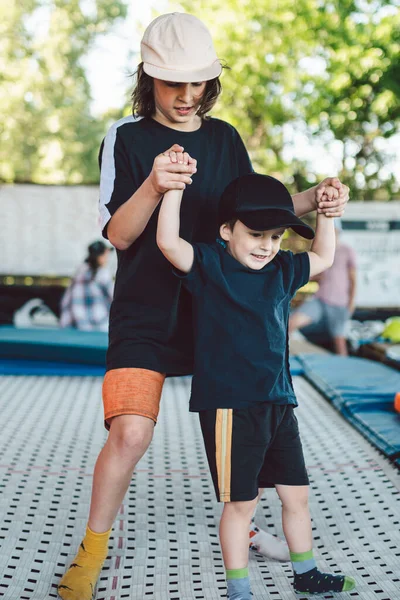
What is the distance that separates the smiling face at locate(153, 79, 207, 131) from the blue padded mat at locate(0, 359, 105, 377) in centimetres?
264

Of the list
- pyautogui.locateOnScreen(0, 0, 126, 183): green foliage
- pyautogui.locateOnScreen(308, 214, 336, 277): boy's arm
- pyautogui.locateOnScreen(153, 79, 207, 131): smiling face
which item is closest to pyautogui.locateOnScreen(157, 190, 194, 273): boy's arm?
pyautogui.locateOnScreen(153, 79, 207, 131): smiling face

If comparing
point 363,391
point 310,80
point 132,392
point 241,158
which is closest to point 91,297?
point 363,391

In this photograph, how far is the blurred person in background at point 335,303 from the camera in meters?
6.04

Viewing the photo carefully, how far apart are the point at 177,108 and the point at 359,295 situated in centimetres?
602

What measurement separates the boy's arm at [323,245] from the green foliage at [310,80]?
6.98m

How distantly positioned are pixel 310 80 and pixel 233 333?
28.1ft

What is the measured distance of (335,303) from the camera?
6078mm

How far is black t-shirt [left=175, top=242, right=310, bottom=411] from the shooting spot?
1527 mm

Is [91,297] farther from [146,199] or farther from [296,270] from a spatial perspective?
[146,199]

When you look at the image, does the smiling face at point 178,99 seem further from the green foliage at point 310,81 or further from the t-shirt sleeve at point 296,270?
the green foliage at point 310,81

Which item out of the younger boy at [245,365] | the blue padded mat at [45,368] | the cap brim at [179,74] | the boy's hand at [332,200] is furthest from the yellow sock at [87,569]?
the blue padded mat at [45,368]

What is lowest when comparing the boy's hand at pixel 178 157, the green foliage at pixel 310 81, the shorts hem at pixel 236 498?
the shorts hem at pixel 236 498

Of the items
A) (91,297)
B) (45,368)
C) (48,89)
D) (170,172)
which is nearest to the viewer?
(170,172)

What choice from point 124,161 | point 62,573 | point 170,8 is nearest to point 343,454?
point 62,573
